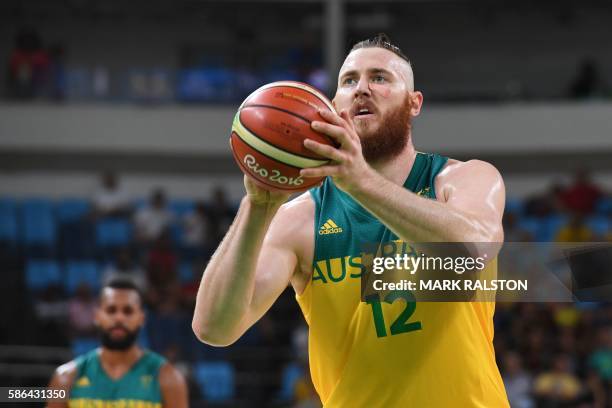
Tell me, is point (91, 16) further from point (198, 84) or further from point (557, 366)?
point (557, 366)

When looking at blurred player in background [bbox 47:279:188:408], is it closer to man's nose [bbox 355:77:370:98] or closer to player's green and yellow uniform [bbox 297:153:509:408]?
player's green and yellow uniform [bbox 297:153:509:408]

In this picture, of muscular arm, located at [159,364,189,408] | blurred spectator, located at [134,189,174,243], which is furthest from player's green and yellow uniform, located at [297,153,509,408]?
blurred spectator, located at [134,189,174,243]

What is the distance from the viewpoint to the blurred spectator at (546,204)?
1656 cm

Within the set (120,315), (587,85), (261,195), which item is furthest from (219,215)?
(261,195)

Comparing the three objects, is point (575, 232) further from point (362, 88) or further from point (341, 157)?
point (341, 157)

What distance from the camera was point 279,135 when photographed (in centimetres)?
335

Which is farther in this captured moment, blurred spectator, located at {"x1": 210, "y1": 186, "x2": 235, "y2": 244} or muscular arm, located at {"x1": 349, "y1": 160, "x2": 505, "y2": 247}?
blurred spectator, located at {"x1": 210, "y1": 186, "x2": 235, "y2": 244}

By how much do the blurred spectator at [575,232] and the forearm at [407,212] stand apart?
39.0ft

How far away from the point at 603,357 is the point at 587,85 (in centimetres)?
835

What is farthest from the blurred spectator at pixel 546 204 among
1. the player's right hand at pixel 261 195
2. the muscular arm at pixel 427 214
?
the player's right hand at pixel 261 195

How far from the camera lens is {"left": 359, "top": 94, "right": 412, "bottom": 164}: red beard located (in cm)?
412

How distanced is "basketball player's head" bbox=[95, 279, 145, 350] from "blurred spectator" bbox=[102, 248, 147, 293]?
705 centimetres

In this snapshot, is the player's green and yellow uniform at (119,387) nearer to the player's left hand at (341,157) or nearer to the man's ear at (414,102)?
the man's ear at (414,102)

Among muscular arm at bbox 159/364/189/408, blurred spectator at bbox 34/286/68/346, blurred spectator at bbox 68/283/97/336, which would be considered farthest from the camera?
blurred spectator at bbox 68/283/97/336
